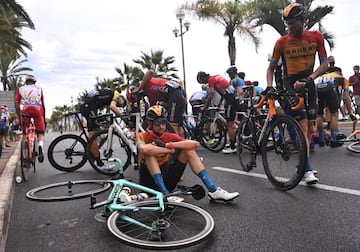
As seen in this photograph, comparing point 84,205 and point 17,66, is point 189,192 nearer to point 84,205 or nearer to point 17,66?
point 84,205

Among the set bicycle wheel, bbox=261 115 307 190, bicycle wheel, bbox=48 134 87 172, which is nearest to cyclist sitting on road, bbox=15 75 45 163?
bicycle wheel, bbox=48 134 87 172

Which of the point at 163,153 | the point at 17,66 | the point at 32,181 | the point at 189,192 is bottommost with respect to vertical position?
the point at 32,181

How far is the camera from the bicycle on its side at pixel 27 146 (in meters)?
5.36

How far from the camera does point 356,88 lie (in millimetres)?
10555

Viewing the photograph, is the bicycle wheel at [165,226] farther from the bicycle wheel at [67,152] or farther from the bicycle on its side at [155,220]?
the bicycle wheel at [67,152]

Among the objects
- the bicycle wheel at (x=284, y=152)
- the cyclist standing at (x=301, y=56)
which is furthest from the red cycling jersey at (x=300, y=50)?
the bicycle wheel at (x=284, y=152)

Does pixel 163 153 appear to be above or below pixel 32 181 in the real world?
above

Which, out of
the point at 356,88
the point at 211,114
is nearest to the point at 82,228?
the point at 211,114

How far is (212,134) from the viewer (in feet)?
25.8

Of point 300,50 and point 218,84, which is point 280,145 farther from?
point 218,84

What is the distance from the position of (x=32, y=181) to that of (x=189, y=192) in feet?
11.0

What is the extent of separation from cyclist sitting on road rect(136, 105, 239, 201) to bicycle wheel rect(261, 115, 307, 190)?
0.75m

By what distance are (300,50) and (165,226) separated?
2.91m

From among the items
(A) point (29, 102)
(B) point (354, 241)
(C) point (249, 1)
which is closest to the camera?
(B) point (354, 241)
